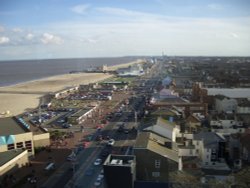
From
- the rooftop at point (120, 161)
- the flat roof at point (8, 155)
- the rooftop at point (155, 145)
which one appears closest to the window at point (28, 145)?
the flat roof at point (8, 155)

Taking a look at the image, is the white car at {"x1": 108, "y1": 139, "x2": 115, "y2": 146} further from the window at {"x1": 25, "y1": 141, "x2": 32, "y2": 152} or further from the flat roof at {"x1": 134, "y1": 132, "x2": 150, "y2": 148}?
the flat roof at {"x1": 134, "y1": 132, "x2": 150, "y2": 148}

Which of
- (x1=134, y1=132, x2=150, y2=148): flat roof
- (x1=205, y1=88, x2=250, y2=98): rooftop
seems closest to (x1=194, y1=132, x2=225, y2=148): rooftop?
(x1=134, y1=132, x2=150, y2=148): flat roof

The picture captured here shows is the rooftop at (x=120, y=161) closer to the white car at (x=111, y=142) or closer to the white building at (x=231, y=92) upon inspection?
the white car at (x=111, y=142)

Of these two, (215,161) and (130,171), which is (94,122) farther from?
(130,171)

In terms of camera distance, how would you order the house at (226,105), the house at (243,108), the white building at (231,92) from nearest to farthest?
the house at (243,108), the house at (226,105), the white building at (231,92)

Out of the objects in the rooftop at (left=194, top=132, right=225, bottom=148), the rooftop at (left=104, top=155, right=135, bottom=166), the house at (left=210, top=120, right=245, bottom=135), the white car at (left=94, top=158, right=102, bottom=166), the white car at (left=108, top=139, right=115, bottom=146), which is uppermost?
the rooftop at (left=104, top=155, right=135, bottom=166)

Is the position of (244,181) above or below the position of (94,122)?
above

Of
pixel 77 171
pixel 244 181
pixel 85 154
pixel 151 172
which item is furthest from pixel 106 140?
pixel 244 181
